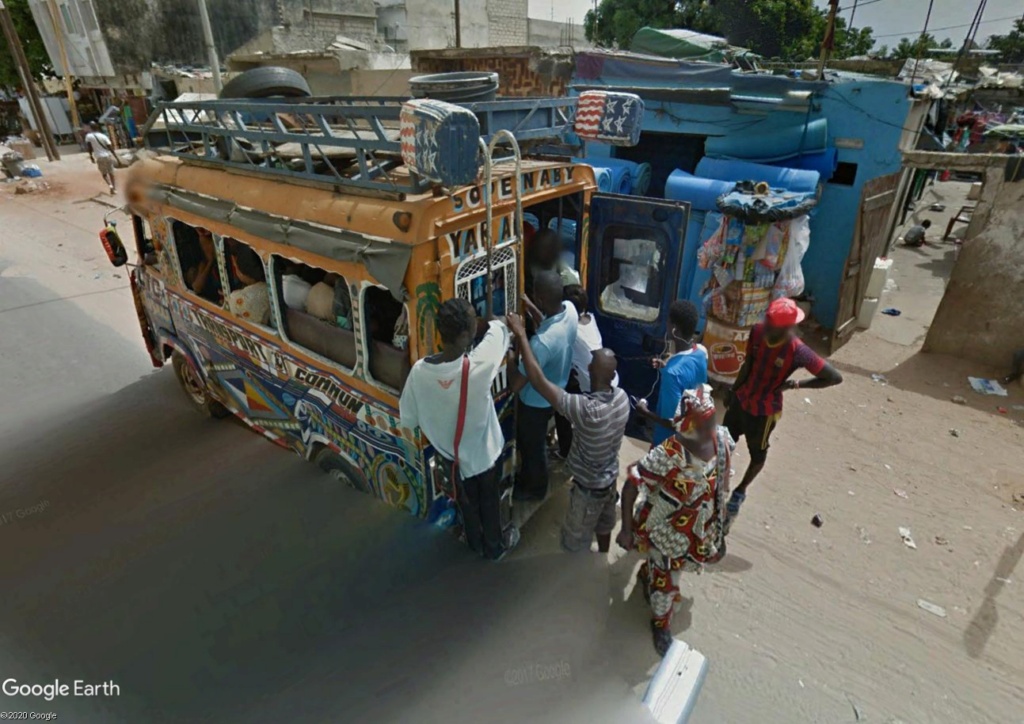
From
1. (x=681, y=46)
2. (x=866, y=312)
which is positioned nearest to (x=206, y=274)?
(x=866, y=312)

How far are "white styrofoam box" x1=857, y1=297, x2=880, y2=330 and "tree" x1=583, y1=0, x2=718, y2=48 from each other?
75.2 feet

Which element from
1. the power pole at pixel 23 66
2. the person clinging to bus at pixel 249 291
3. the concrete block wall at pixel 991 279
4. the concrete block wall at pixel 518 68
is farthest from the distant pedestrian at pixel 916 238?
the power pole at pixel 23 66

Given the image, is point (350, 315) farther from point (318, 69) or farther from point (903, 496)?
point (318, 69)

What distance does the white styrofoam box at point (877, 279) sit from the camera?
8.01 meters

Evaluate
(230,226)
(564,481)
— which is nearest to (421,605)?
(564,481)

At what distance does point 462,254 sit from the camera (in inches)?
122

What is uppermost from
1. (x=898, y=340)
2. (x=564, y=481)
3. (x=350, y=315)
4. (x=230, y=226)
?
(x=230, y=226)

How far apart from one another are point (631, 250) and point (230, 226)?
2927 millimetres

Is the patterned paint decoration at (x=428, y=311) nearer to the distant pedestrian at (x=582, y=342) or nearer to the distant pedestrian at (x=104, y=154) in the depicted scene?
the distant pedestrian at (x=582, y=342)

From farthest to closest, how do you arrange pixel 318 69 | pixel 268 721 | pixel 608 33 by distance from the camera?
pixel 608 33 → pixel 318 69 → pixel 268 721

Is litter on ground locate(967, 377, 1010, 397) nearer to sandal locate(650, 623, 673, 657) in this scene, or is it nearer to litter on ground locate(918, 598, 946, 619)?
litter on ground locate(918, 598, 946, 619)

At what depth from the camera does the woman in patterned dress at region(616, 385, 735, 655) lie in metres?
2.72

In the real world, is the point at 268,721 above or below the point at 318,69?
below

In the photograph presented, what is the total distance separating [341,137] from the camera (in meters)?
3.66
